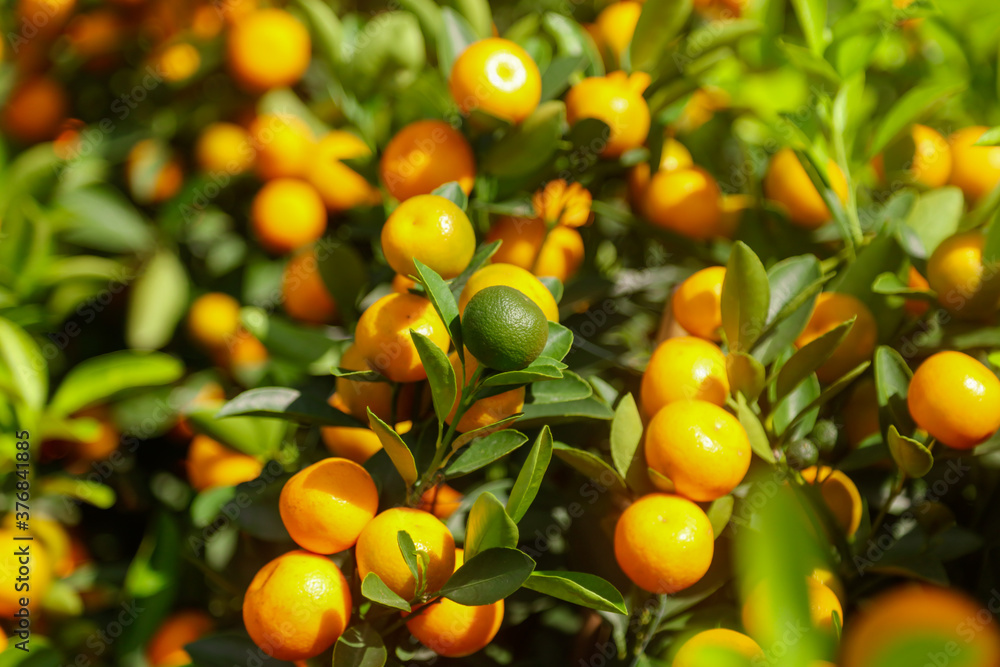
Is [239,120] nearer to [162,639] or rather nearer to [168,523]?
[168,523]

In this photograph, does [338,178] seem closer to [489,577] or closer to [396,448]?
[396,448]

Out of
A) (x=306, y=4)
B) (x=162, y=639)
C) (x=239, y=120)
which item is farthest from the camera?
(x=239, y=120)

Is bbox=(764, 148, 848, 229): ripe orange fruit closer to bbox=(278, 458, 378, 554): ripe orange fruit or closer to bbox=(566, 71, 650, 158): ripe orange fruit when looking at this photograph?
bbox=(566, 71, 650, 158): ripe orange fruit

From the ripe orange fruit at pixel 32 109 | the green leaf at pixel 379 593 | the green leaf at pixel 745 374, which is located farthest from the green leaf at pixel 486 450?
the ripe orange fruit at pixel 32 109

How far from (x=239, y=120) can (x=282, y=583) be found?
0.84 m

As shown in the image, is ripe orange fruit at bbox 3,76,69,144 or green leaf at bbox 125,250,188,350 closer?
green leaf at bbox 125,250,188,350

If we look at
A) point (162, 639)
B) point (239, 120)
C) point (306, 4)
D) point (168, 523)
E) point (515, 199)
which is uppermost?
point (306, 4)

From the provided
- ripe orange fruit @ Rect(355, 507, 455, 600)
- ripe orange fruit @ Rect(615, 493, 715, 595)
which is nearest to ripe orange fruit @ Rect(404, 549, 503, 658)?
ripe orange fruit @ Rect(355, 507, 455, 600)

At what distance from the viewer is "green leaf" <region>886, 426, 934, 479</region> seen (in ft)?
1.99

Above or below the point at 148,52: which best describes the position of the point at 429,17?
above

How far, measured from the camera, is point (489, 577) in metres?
0.53

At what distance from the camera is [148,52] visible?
1210mm

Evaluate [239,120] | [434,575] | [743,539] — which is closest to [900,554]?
[743,539]

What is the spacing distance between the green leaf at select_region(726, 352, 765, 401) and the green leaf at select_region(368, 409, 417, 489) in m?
0.31
